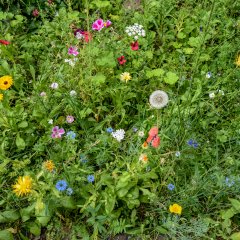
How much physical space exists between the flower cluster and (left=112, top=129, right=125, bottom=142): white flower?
1.00 meters

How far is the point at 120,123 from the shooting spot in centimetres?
266

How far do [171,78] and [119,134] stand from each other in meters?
0.74

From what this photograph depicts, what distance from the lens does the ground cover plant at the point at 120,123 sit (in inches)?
84.4

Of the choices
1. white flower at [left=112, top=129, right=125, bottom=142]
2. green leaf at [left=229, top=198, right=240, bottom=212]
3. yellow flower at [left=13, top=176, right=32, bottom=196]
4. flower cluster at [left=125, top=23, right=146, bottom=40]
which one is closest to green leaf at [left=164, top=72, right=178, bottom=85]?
flower cluster at [left=125, top=23, right=146, bottom=40]

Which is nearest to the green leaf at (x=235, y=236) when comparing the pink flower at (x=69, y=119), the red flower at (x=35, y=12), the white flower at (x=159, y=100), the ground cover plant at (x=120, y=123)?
the ground cover plant at (x=120, y=123)

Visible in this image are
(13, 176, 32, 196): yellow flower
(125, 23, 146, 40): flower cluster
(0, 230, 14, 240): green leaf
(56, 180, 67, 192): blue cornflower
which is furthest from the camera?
(125, 23, 146, 40): flower cluster

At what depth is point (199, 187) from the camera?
209 centimetres

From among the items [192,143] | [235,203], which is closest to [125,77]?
[192,143]

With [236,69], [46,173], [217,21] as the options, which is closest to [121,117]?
[46,173]

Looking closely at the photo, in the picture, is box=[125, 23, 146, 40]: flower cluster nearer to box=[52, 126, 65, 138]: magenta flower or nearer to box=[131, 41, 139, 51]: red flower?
box=[131, 41, 139, 51]: red flower

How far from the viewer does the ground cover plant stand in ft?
7.03

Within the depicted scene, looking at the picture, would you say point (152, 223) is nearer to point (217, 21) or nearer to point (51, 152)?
point (51, 152)

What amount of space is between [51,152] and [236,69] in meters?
1.67

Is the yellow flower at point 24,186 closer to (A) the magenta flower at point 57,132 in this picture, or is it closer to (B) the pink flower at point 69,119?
(A) the magenta flower at point 57,132
